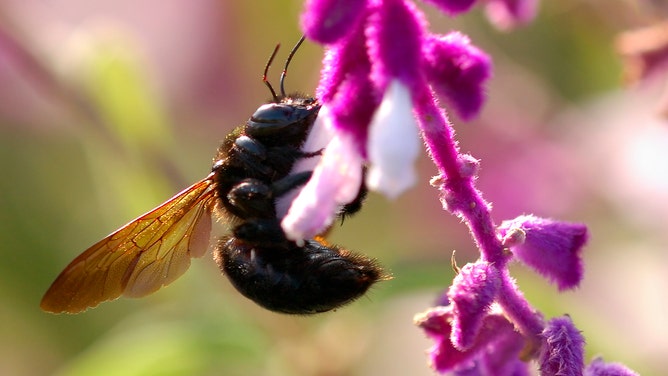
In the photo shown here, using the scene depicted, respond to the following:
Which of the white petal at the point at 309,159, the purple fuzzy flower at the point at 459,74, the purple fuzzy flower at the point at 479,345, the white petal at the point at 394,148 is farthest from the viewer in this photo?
the white petal at the point at 309,159

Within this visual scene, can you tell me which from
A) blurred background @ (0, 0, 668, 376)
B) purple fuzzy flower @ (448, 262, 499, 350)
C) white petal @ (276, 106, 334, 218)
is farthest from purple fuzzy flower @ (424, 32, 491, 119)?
blurred background @ (0, 0, 668, 376)

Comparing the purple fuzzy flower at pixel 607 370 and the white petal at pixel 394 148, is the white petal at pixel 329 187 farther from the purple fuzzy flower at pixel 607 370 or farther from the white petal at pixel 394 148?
the purple fuzzy flower at pixel 607 370

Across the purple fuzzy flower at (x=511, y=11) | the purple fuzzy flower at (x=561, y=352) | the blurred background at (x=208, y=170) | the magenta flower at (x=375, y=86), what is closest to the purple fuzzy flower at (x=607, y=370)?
the purple fuzzy flower at (x=561, y=352)

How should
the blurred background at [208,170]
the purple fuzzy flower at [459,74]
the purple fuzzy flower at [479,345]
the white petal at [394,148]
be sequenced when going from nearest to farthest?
1. the white petal at [394,148]
2. the purple fuzzy flower at [459,74]
3. the purple fuzzy flower at [479,345]
4. the blurred background at [208,170]

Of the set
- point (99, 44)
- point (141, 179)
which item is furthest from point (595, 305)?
point (99, 44)

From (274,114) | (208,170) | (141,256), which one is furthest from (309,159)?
(208,170)

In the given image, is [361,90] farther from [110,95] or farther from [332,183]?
[110,95]

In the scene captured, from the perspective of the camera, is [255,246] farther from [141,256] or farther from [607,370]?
[607,370]
